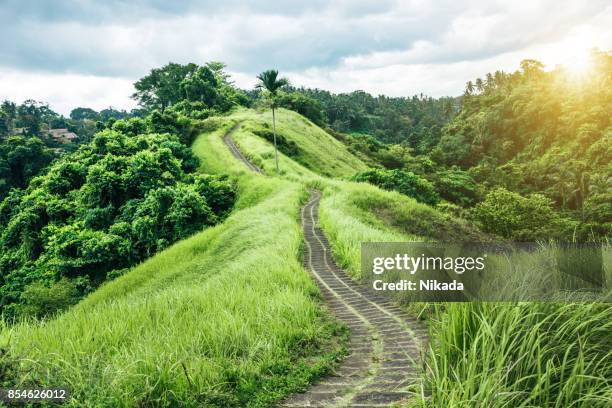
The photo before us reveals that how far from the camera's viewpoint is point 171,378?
4.38 m

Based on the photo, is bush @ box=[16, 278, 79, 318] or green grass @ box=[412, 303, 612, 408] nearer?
green grass @ box=[412, 303, 612, 408]

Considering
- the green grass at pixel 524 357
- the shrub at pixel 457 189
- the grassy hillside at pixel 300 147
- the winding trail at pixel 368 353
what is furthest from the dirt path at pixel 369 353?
the shrub at pixel 457 189

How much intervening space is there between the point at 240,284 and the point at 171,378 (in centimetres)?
458

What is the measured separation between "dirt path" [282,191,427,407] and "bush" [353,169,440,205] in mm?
26817

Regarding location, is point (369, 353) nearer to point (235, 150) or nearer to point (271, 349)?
point (271, 349)

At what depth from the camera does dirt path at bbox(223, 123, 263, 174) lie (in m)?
39.8

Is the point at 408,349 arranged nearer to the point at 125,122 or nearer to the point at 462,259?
the point at 462,259

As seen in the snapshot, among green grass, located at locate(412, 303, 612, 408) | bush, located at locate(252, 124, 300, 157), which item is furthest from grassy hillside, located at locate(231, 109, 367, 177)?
green grass, located at locate(412, 303, 612, 408)

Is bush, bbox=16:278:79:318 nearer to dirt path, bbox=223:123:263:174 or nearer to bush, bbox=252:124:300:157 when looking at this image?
dirt path, bbox=223:123:263:174

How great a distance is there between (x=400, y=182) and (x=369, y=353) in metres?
31.9

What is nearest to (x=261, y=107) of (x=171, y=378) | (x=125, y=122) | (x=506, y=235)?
(x=125, y=122)

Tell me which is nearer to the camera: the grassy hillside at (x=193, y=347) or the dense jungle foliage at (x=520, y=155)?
the grassy hillside at (x=193, y=347)

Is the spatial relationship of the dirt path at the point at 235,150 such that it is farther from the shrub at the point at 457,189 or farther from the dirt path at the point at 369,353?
the dirt path at the point at 369,353

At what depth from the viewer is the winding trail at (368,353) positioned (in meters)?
4.40
